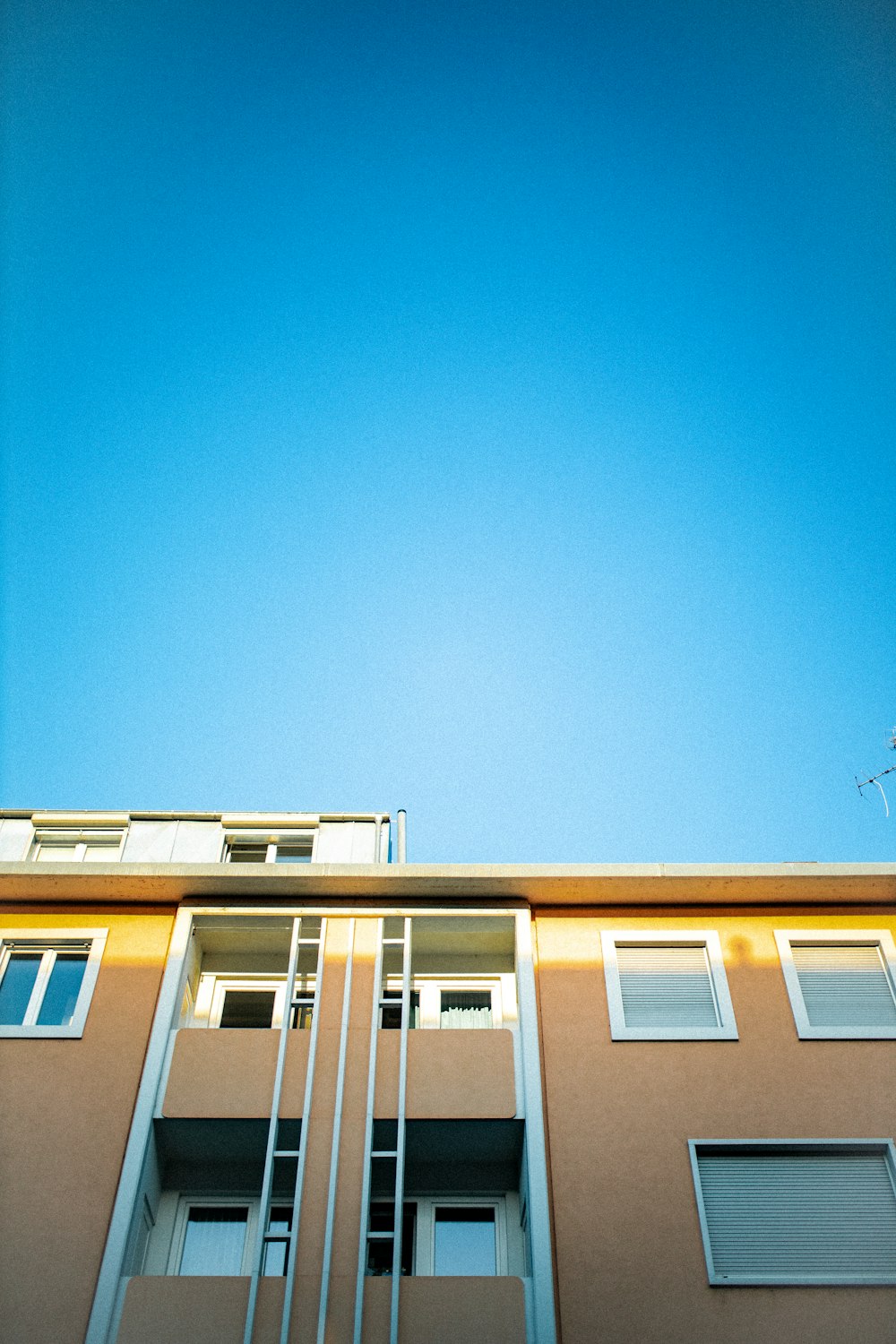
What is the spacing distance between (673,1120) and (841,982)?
3466 millimetres

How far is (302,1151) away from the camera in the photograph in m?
14.6

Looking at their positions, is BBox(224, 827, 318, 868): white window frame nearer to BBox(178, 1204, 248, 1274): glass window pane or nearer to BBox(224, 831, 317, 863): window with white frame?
BBox(224, 831, 317, 863): window with white frame

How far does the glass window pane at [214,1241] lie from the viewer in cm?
1469

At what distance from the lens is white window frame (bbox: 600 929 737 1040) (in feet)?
51.7

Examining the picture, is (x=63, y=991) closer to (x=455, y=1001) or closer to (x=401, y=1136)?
(x=401, y=1136)

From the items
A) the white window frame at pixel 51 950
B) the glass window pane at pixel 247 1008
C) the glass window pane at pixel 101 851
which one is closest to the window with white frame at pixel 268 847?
the glass window pane at pixel 101 851

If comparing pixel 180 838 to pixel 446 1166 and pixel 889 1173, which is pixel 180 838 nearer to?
pixel 446 1166

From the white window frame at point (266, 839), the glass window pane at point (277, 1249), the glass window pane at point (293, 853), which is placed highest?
the white window frame at point (266, 839)

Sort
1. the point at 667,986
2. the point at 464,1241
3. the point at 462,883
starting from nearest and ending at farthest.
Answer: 1. the point at 464,1241
2. the point at 667,986
3. the point at 462,883

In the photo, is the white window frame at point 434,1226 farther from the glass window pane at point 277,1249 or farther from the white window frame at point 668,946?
the white window frame at point 668,946

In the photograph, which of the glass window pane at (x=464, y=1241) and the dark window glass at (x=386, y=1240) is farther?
the glass window pane at (x=464, y=1241)

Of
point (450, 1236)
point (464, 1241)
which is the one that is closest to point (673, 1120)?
point (464, 1241)

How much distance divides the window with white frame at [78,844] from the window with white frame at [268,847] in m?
2.02

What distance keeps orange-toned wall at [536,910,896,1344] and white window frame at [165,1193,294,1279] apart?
391 centimetres
